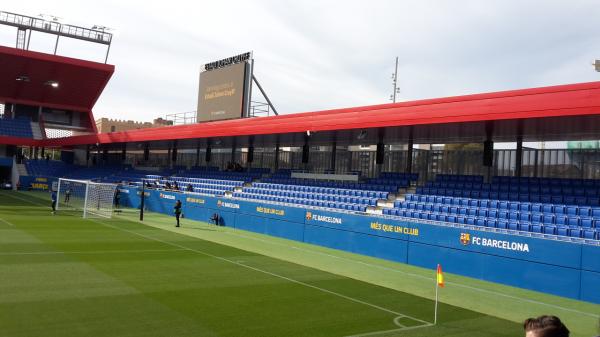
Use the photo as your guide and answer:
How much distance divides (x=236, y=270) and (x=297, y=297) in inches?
141

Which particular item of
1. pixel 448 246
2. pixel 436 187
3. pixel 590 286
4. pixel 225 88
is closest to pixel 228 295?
pixel 448 246

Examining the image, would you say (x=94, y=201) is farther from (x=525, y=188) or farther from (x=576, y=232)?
(x=576, y=232)

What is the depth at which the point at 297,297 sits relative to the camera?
11703mm

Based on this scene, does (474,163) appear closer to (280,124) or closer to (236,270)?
(280,124)

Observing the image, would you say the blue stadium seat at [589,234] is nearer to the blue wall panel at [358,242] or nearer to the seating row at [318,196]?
the blue wall panel at [358,242]

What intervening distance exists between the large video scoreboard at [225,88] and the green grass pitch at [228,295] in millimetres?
22956

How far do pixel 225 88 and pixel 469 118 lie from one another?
28.2 m

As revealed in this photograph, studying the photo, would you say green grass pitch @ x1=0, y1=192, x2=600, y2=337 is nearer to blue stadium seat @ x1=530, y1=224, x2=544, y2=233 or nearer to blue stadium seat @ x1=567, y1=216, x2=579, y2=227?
blue stadium seat @ x1=530, y1=224, x2=544, y2=233

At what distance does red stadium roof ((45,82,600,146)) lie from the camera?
15.7m

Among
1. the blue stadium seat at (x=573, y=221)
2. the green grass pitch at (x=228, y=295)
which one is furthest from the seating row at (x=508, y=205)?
the green grass pitch at (x=228, y=295)

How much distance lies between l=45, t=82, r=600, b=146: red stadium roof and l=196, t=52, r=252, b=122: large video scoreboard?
10911 millimetres

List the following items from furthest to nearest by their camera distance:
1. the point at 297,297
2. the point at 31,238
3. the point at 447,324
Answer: the point at 31,238, the point at 297,297, the point at 447,324

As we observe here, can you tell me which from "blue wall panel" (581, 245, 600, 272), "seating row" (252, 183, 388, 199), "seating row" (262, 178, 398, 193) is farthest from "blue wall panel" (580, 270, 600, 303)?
"seating row" (262, 178, 398, 193)

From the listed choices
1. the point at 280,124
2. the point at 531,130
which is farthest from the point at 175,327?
the point at 280,124
